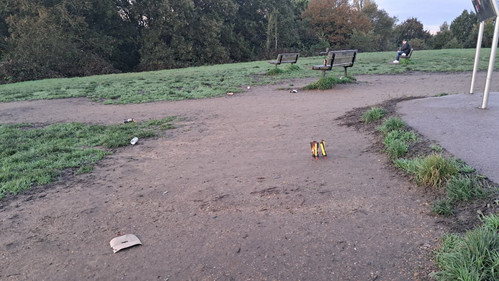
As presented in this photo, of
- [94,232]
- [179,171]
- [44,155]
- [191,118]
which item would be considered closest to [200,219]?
[94,232]

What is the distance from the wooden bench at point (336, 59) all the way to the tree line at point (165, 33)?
1957 centimetres

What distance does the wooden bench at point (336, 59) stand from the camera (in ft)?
36.7

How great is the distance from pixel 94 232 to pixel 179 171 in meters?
1.58

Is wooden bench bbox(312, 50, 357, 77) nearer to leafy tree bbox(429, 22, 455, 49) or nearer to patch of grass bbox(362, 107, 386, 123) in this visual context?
patch of grass bbox(362, 107, 386, 123)

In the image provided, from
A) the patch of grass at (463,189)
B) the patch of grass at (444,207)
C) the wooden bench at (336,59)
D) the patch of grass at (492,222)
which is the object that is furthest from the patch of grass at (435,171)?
the wooden bench at (336,59)

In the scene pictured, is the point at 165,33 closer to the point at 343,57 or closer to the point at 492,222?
the point at 343,57

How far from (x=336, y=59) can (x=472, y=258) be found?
9741mm

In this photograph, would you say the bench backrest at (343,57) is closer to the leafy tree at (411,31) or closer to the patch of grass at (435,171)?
the patch of grass at (435,171)

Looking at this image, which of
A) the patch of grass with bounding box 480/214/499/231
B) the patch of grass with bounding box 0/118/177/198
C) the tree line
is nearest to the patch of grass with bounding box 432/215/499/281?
the patch of grass with bounding box 480/214/499/231

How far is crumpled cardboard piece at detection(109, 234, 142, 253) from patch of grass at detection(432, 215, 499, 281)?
2.27 m

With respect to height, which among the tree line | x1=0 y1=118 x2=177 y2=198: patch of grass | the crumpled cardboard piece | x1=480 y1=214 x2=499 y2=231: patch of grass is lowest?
the crumpled cardboard piece

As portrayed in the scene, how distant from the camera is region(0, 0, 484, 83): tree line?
2536cm

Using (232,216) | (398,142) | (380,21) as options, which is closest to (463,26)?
(380,21)

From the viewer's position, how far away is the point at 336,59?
11328mm
